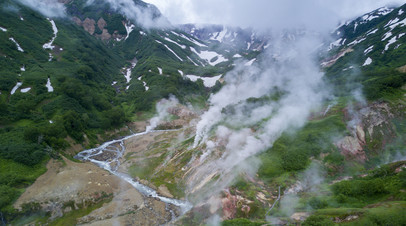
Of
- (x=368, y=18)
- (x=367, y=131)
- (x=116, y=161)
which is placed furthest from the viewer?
(x=368, y=18)

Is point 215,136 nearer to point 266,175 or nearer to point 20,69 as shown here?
point 266,175

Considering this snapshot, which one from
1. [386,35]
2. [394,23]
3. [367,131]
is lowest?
[367,131]

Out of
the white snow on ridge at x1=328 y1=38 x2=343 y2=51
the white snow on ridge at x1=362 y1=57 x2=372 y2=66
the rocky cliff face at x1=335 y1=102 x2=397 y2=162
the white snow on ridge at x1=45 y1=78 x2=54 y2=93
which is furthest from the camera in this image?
the white snow on ridge at x1=328 y1=38 x2=343 y2=51

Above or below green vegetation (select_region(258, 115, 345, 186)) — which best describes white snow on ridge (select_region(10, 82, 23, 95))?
above

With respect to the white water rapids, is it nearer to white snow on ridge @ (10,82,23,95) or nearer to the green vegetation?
the green vegetation

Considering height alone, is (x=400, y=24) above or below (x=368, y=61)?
→ above

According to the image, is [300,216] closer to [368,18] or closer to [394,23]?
[394,23]

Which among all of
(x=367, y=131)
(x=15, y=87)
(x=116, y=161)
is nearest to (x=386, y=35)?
(x=367, y=131)

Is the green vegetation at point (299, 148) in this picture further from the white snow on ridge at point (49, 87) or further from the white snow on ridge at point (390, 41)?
the white snow on ridge at point (390, 41)

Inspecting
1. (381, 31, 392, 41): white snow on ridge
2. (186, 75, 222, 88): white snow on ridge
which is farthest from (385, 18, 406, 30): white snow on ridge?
(186, 75, 222, 88): white snow on ridge
